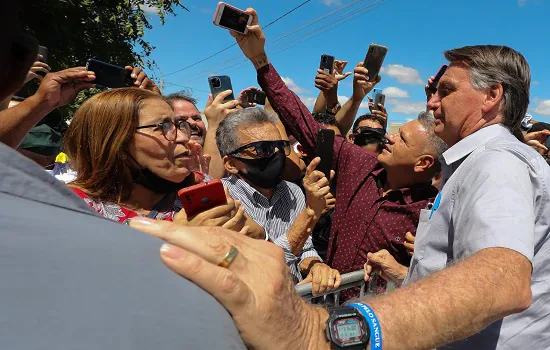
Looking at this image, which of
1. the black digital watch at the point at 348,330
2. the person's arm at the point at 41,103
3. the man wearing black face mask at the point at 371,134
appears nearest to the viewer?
the black digital watch at the point at 348,330

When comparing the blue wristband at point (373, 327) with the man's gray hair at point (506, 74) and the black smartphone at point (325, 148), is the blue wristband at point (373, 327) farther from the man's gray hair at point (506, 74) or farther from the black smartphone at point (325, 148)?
the black smartphone at point (325, 148)

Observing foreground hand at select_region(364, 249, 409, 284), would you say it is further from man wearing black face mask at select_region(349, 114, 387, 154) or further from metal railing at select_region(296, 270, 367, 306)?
man wearing black face mask at select_region(349, 114, 387, 154)

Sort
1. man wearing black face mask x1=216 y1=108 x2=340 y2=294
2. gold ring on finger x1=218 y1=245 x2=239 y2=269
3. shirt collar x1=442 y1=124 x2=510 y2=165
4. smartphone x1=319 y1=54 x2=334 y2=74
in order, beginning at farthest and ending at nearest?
smartphone x1=319 y1=54 x2=334 y2=74 < man wearing black face mask x1=216 y1=108 x2=340 y2=294 < shirt collar x1=442 y1=124 x2=510 y2=165 < gold ring on finger x1=218 y1=245 x2=239 y2=269

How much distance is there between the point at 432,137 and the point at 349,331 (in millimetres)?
2323

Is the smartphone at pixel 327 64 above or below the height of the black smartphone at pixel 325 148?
above

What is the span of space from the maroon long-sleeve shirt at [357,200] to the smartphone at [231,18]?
0.35 meters

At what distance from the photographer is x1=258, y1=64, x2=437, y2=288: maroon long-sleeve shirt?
9.35 feet

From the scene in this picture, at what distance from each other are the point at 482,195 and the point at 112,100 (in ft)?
5.67

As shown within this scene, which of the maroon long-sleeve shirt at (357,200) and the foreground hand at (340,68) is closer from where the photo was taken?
the maroon long-sleeve shirt at (357,200)

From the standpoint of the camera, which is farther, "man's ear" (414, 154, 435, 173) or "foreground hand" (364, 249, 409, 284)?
"man's ear" (414, 154, 435, 173)

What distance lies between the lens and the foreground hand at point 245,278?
709 millimetres

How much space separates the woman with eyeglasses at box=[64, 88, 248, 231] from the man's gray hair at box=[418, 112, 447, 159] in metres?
1.73

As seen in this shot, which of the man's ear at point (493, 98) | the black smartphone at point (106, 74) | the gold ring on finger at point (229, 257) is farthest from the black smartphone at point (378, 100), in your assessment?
the gold ring on finger at point (229, 257)

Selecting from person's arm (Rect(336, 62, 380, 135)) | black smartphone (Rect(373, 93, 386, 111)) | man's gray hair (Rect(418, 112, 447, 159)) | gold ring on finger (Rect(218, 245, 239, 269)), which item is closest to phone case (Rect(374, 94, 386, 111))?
black smartphone (Rect(373, 93, 386, 111))
